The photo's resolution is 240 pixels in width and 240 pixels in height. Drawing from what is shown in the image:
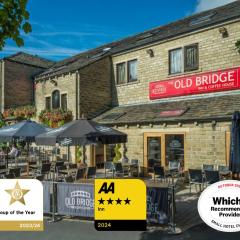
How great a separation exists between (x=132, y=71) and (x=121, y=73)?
1034 mm

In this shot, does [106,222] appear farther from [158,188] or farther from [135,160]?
[135,160]

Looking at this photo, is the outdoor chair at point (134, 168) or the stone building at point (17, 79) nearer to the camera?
the outdoor chair at point (134, 168)

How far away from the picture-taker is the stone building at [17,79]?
28.8 metres

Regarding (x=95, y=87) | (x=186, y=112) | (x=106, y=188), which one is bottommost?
(x=106, y=188)

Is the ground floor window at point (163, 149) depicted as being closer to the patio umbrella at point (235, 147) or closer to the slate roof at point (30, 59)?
the patio umbrella at point (235, 147)

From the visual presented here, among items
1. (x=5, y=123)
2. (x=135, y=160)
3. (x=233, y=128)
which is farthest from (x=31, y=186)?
(x=5, y=123)

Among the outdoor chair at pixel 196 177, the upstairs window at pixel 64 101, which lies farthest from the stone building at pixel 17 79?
the outdoor chair at pixel 196 177

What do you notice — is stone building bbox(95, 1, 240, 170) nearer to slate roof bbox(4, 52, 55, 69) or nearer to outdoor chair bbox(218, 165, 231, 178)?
outdoor chair bbox(218, 165, 231, 178)

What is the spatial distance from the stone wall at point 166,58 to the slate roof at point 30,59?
1188 cm

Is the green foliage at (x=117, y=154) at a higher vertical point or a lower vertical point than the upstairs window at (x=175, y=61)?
lower

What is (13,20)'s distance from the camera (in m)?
5.80

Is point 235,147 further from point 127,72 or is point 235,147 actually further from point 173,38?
point 127,72

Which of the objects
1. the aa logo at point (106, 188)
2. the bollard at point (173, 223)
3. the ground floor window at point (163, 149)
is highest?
the ground floor window at point (163, 149)

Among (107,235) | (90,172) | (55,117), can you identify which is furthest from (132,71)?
(107,235)
